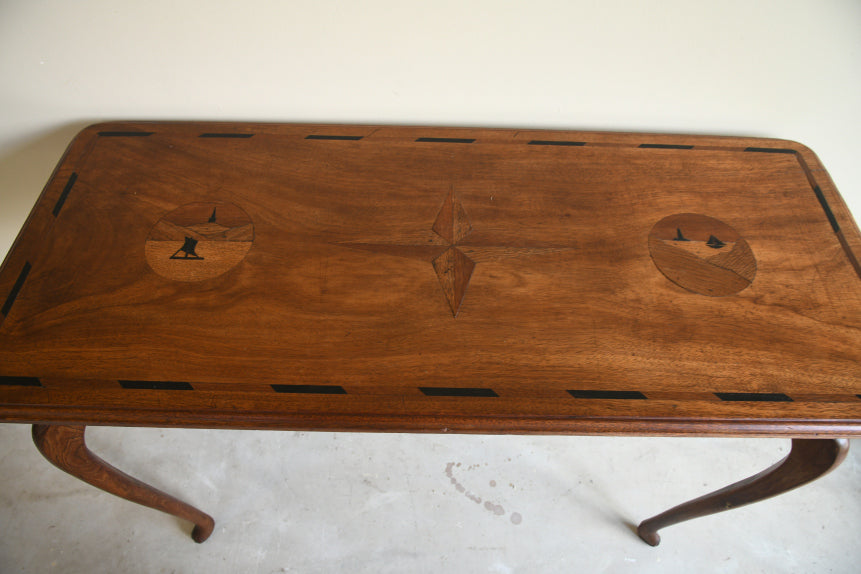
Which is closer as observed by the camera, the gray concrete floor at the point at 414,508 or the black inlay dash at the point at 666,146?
the black inlay dash at the point at 666,146

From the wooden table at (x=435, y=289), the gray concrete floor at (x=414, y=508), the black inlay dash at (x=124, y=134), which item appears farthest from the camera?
the gray concrete floor at (x=414, y=508)

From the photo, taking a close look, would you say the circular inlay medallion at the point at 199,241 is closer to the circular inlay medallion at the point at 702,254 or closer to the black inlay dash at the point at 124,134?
the black inlay dash at the point at 124,134

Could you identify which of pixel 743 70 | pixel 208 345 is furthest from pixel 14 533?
pixel 743 70

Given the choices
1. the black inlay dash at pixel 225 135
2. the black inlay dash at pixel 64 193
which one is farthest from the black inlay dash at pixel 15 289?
the black inlay dash at pixel 225 135

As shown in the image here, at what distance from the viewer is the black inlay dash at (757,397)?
72cm

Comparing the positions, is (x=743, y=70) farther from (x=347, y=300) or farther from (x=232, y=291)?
(x=232, y=291)

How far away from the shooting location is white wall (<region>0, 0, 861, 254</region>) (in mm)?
884

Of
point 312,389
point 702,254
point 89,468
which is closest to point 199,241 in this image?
point 312,389

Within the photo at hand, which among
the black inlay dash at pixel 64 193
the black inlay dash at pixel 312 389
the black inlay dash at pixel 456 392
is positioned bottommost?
the black inlay dash at pixel 312 389

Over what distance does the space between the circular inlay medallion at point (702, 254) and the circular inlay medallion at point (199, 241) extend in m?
0.80

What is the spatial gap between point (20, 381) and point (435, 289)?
0.68 metres

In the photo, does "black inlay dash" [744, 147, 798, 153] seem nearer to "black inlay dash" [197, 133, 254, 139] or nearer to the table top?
the table top

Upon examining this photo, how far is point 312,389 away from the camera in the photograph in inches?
28.2

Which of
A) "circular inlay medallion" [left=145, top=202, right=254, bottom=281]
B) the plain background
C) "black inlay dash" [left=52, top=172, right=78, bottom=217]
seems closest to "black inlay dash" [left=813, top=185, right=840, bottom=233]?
the plain background
